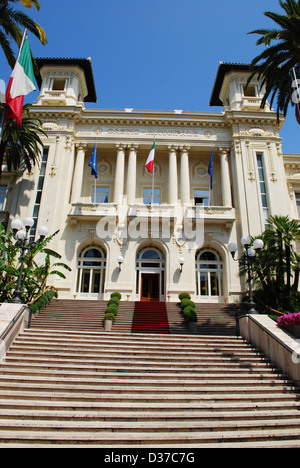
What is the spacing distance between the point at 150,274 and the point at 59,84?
20.1 m

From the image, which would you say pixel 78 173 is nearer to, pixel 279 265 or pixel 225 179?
pixel 225 179

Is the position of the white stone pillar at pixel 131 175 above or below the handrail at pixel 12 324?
above

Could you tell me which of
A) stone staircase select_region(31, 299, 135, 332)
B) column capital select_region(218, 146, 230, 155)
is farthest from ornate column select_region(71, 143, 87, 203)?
column capital select_region(218, 146, 230, 155)

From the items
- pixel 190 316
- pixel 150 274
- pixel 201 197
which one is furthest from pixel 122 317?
pixel 201 197

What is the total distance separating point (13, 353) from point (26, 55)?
12680 mm

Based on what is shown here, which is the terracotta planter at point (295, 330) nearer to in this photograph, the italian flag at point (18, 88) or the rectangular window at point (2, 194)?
the italian flag at point (18, 88)

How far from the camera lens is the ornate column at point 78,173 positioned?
23819mm

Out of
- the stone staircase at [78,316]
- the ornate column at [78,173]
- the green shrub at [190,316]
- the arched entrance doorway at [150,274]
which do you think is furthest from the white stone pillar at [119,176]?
the green shrub at [190,316]

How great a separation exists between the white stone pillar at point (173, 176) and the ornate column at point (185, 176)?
20.5 inches

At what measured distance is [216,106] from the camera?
108 ft

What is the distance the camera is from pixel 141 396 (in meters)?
7.41

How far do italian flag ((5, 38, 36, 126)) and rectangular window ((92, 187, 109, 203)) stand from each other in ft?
40.6

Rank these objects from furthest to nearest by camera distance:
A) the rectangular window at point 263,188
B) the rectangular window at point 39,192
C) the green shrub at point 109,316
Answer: the rectangular window at point 263,188
the rectangular window at point 39,192
the green shrub at point 109,316

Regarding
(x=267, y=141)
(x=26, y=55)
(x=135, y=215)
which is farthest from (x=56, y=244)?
(x=267, y=141)
